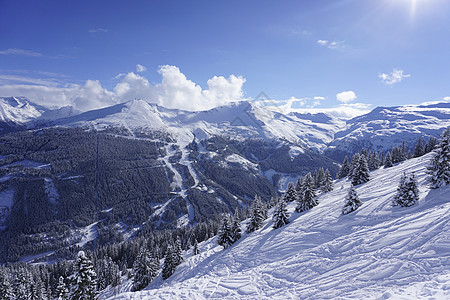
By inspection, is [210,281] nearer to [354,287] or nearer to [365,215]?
[354,287]

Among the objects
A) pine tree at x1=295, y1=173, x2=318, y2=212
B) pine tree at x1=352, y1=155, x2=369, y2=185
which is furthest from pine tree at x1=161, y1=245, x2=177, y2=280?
pine tree at x1=352, y1=155, x2=369, y2=185

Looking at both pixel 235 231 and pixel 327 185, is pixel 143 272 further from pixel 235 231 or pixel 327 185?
pixel 327 185

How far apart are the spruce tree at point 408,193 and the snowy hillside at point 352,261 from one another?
38.4 inches

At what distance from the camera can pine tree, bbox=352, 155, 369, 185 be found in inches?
2058

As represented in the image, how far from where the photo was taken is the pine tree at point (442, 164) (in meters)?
26.9

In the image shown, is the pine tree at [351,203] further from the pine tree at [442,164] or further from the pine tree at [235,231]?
the pine tree at [235,231]

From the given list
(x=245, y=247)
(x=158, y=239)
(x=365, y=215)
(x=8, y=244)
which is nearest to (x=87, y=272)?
(x=245, y=247)

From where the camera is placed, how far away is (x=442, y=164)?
89.2 feet

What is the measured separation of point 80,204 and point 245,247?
18686 centimetres

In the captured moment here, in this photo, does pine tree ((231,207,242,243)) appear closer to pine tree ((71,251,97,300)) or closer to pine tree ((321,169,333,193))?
pine tree ((71,251,97,300))

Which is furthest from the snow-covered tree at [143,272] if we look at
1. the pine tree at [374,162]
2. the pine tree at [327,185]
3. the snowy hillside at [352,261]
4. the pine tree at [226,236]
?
the pine tree at [374,162]

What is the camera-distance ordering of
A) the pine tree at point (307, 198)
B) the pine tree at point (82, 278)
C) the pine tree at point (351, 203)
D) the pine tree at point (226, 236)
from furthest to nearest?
the pine tree at point (226, 236) → the pine tree at point (307, 198) → the pine tree at point (351, 203) → the pine tree at point (82, 278)

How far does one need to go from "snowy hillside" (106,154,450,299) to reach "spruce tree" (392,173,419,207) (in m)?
0.98

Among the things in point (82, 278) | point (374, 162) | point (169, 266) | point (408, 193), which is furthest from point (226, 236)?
point (374, 162)
